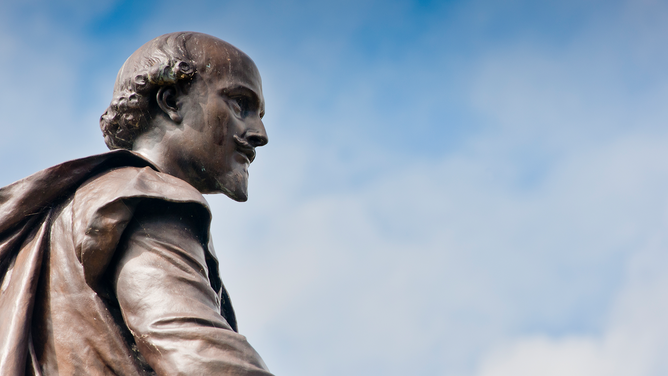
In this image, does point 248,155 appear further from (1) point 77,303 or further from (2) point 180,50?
(1) point 77,303

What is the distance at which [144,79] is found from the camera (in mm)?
5570

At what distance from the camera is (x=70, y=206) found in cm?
491

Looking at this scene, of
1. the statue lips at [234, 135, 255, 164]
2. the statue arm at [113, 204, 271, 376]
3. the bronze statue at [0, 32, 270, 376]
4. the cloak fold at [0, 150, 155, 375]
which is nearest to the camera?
the statue arm at [113, 204, 271, 376]

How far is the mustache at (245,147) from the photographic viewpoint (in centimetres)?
555

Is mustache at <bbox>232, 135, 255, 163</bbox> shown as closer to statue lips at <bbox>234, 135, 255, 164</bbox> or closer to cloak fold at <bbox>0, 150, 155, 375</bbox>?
statue lips at <bbox>234, 135, 255, 164</bbox>

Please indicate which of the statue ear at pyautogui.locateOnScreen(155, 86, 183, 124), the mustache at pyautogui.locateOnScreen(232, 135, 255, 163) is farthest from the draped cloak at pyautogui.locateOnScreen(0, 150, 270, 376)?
the mustache at pyautogui.locateOnScreen(232, 135, 255, 163)

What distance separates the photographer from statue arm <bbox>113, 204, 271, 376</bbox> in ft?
13.7

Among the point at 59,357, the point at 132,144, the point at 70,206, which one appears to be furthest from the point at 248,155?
the point at 59,357

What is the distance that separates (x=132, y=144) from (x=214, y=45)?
0.79 m

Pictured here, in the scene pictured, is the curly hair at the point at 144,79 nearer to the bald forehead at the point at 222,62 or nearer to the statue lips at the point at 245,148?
the bald forehead at the point at 222,62

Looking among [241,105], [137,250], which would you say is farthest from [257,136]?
[137,250]

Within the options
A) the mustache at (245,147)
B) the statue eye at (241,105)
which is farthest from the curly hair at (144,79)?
the mustache at (245,147)

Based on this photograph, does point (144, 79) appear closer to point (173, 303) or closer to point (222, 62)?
point (222, 62)

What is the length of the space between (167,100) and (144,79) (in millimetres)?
193
